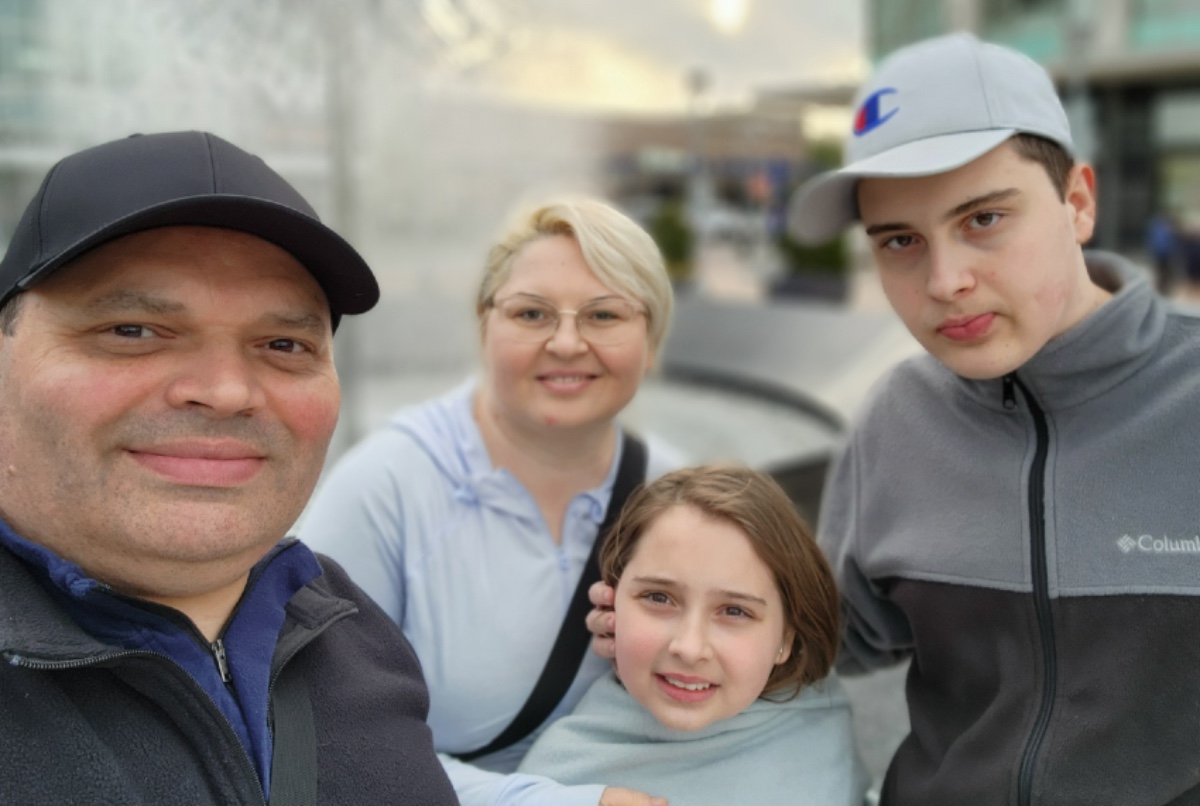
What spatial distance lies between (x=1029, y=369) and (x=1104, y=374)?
143 mm

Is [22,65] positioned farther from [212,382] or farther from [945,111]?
[945,111]

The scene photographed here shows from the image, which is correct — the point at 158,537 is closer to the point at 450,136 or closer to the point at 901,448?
the point at 901,448

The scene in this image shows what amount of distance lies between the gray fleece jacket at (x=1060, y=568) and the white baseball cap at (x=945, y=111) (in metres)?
0.42

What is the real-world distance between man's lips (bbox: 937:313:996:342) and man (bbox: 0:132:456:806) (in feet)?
3.71

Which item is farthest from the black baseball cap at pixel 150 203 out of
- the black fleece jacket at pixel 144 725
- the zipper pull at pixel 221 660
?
the zipper pull at pixel 221 660

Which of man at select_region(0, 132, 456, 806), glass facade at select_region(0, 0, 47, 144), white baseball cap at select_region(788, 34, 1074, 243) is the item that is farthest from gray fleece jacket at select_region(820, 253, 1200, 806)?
glass facade at select_region(0, 0, 47, 144)

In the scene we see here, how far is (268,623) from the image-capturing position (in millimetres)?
1663

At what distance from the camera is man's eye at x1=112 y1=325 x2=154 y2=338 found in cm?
144

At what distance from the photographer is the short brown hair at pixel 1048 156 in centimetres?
197

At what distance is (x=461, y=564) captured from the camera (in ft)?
7.63

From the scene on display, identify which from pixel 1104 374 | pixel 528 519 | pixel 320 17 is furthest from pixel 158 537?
pixel 320 17

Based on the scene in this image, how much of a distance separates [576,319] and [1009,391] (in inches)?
37.7

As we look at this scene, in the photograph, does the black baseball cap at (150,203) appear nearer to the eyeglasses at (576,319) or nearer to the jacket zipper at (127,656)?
the jacket zipper at (127,656)

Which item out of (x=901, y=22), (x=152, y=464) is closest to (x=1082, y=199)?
(x=152, y=464)
